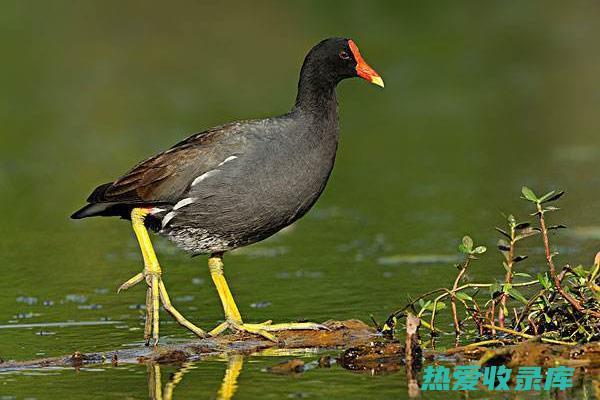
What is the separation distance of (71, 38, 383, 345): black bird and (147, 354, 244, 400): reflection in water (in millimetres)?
467

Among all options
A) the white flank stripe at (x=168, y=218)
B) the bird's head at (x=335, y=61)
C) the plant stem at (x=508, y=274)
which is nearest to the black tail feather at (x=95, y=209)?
the white flank stripe at (x=168, y=218)

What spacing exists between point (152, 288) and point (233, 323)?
19.6 inches

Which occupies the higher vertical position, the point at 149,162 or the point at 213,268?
the point at 149,162

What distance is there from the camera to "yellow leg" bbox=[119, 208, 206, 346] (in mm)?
7672

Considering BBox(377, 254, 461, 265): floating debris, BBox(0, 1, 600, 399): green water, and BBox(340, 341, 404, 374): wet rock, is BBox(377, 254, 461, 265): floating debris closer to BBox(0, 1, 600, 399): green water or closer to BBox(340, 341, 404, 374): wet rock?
BBox(0, 1, 600, 399): green water

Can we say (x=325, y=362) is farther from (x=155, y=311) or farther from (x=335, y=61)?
(x=335, y=61)

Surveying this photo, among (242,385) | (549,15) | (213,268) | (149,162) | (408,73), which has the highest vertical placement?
(549,15)

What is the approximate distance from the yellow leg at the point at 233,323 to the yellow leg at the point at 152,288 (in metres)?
0.17

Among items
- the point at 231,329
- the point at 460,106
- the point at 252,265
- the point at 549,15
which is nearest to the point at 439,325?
the point at 231,329

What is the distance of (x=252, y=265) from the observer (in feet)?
34.3

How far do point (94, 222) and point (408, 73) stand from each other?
9237 mm

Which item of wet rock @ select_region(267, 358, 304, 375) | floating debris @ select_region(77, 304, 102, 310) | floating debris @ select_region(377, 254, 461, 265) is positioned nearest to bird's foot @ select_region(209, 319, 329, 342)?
wet rock @ select_region(267, 358, 304, 375)

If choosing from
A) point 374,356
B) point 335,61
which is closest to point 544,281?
point 374,356

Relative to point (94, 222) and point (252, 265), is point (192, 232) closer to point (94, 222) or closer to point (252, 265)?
point (252, 265)
